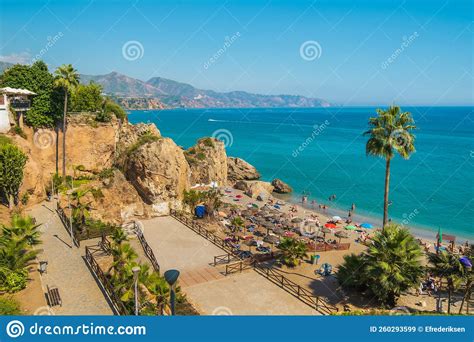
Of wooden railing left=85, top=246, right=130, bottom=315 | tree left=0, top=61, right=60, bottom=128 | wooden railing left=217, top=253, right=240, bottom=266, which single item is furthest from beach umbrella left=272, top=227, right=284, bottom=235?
tree left=0, top=61, right=60, bottom=128

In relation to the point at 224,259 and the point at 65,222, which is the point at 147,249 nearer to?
the point at 224,259

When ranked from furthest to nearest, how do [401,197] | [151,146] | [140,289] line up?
1. [401,197]
2. [151,146]
3. [140,289]

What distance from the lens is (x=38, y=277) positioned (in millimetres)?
17344

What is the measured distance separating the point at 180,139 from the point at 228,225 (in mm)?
93297

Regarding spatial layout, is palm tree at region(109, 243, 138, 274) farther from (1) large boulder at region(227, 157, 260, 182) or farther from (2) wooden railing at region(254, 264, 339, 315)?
(1) large boulder at region(227, 157, 260, 182)

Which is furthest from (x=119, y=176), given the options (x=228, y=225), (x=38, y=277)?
(x=38, y=277)

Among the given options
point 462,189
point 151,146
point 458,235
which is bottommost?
point 458,235

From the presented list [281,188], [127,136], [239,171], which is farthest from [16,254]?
[239,171]

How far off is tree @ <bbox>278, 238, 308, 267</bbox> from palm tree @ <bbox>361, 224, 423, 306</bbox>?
5694 millimetres

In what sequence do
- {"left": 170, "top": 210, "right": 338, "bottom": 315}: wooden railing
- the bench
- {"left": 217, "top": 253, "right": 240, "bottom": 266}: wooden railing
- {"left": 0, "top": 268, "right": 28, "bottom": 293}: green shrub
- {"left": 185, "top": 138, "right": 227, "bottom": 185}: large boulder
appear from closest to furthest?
the bench < {"left": 0, "top": 268, "right": 28, "bottom": 293}: green shrub < {"left": 170, "top": 210, "right": 338, "bottom": 315}: wooden railing < {"left": 217, "top": 253, "right": 240, "bottom": 266}: wooden railing < {"left": 185, "top": 138, "right": 227, "bottom": 185}: large boulder

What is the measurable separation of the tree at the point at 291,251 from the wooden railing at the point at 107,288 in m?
12.0

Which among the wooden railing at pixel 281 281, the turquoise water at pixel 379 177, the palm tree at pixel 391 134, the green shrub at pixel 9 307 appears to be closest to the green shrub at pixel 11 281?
the green shrub at pixel 9 307

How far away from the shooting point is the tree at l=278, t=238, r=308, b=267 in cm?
2373

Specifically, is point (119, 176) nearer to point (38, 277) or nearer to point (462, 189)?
point (38, 277)
